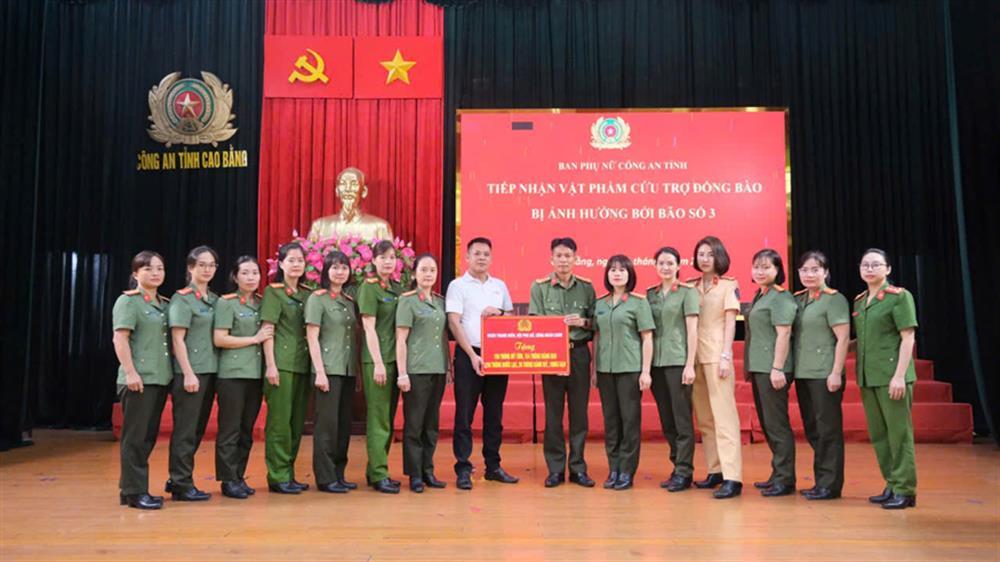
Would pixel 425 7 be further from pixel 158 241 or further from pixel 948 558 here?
pixel 948 558

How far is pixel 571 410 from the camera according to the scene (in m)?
3.90

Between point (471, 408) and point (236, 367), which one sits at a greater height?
point (236, 367)

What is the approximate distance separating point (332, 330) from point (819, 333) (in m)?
2.27

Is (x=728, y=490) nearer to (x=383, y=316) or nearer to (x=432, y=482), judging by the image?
(x=432, y=482)

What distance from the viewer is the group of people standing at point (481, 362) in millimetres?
3459

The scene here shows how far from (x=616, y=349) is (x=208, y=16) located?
5.41 meters

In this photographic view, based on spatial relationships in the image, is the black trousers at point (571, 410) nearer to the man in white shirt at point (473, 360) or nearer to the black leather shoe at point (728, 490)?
the man in white shirt at point (473, 360)

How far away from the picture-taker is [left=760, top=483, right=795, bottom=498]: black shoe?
3.63 m

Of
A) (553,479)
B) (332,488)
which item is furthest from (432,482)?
(553,479)

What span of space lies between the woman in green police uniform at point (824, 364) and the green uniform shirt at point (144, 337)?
9.43 feet

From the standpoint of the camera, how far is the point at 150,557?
260 centimetres

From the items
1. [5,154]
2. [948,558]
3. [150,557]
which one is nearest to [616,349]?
[948,558]

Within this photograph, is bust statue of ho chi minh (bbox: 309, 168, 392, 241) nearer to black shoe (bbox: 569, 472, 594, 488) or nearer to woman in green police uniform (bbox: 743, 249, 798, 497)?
black shoe (bbox: 569, 472, 594, 488)

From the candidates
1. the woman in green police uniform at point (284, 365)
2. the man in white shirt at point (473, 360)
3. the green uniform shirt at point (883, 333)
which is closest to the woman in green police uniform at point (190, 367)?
the woman in green police uniform at point (284, 365)
